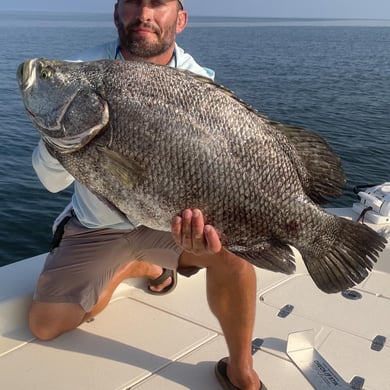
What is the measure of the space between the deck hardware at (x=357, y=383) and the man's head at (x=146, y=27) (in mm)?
2147

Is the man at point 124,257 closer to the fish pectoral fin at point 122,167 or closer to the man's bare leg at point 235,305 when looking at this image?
the man's bare leg at point 235,305

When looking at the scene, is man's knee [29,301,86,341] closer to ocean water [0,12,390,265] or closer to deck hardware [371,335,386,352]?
deck hardware [371,335,386,352]

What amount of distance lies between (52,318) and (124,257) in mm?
560

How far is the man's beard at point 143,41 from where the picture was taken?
9.31 ft

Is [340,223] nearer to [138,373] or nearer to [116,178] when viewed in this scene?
[116,178]

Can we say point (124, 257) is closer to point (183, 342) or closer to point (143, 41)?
point (183, 342)

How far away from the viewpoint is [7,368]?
2775mm

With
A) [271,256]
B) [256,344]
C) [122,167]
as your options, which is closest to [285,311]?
[256,344]

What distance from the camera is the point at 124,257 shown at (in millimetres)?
3131

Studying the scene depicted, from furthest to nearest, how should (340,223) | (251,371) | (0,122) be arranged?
1. (0,122)
2. (251,371)
3. (340,223)

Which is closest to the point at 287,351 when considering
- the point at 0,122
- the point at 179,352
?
the point at 179,352

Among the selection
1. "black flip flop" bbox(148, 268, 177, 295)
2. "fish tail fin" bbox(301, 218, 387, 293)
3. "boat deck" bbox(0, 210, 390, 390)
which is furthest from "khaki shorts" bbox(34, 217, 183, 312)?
"fish tail fin" bbox(301, 218, 387, 293)

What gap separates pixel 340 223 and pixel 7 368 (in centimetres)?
197

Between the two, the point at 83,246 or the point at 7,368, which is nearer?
the point at 7,368
